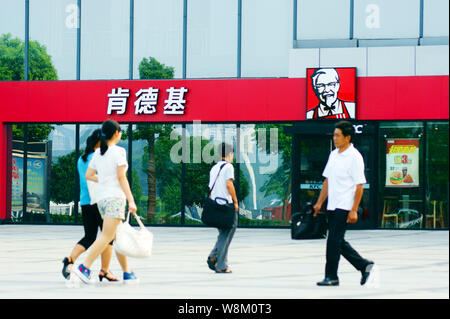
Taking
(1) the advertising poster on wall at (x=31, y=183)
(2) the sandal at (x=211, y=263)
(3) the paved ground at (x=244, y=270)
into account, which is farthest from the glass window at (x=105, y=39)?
(2) the sandal at (x=211, y=263)

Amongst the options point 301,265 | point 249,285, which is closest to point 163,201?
point 301,265

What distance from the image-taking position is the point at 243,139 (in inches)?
746

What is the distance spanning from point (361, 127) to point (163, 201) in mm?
5294

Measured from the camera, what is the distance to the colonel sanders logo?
708 inches

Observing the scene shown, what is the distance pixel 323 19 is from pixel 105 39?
565cm

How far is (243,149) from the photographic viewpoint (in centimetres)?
1892

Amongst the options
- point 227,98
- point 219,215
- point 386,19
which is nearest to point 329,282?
point 219,215

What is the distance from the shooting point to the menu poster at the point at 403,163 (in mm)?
18281

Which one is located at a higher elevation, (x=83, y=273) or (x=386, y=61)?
(x=386, y=61)

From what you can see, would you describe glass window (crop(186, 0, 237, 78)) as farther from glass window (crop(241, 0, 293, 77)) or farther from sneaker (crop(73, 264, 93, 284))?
sneaker (crop(73, 264, 93, 284))

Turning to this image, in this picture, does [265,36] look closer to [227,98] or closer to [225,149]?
[227,98]

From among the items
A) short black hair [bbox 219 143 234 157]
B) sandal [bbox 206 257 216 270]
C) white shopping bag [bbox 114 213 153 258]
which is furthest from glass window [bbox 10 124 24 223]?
white shopping bag [bbox 114 213 153 258]

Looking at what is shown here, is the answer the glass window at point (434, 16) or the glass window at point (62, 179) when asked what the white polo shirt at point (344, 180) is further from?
the glass window at point (62, 179)

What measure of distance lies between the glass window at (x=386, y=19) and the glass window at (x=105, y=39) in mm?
5938
